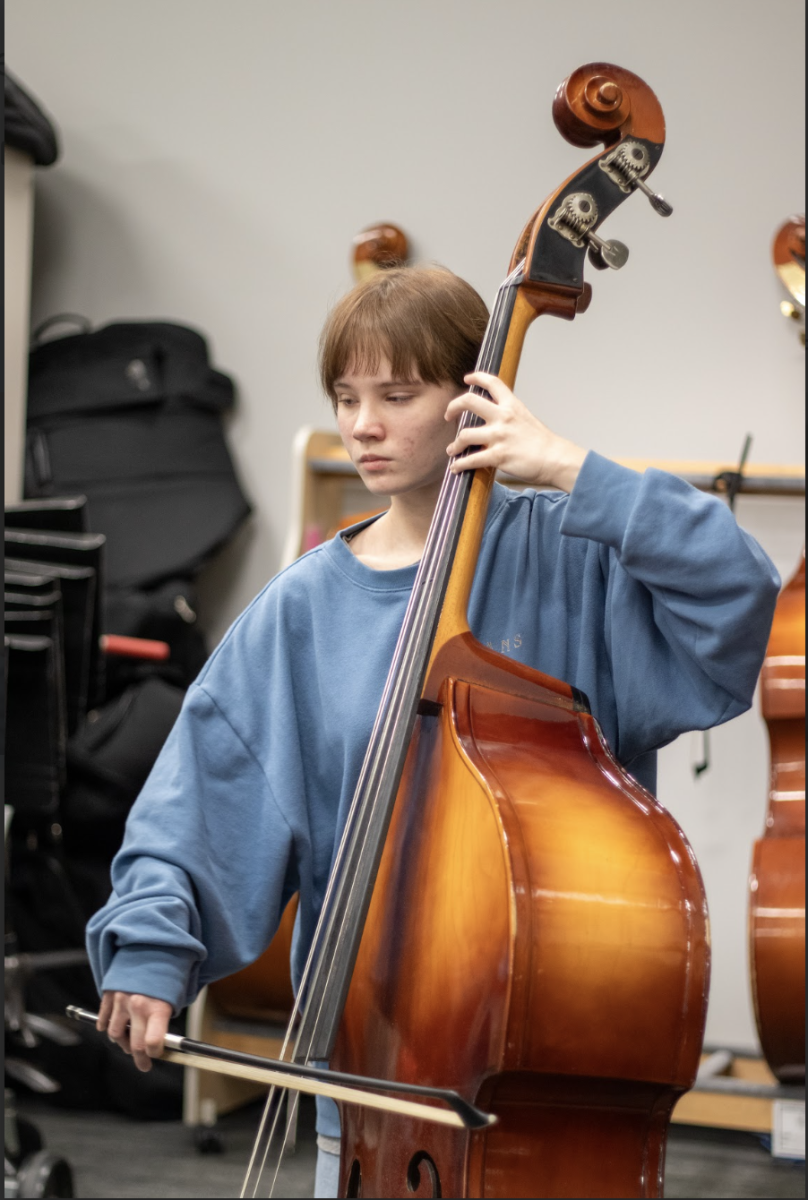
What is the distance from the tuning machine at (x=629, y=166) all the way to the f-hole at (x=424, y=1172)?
0.73 m

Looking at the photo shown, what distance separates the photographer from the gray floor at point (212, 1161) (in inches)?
89.8

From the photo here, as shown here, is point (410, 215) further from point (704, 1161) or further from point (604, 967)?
point (604, 967)

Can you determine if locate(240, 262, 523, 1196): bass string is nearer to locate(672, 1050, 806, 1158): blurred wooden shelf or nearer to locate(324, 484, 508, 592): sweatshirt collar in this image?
locate(324, 484, 508, 592): sweatshirt collar

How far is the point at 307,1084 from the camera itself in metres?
0.80

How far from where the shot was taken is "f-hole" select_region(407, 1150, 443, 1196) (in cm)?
86

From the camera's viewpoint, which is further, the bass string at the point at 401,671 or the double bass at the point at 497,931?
the bass string at the point at 401,671

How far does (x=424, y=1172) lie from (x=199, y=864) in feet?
0.99

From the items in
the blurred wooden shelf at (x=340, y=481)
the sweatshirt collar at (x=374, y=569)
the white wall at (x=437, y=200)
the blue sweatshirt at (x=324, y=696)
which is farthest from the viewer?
the white wall at (x=437, y=200)

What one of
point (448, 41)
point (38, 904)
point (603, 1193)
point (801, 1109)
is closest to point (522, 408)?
point (603, 1193)

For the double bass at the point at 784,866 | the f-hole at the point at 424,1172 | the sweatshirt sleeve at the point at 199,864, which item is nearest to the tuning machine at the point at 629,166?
the sweatshirt sleeve at the point at 199,864

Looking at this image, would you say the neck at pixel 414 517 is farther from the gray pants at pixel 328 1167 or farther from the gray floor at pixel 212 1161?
the gray floor at pixel 212 1161

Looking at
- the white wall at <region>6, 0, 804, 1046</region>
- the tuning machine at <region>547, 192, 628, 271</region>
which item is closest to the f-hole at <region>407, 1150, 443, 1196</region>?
the tuning machine at <region>547, 192, 628, 271</region>

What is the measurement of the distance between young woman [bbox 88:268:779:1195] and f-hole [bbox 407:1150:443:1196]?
0.17 meters

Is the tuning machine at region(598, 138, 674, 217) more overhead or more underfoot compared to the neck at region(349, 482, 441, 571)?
more overhead
